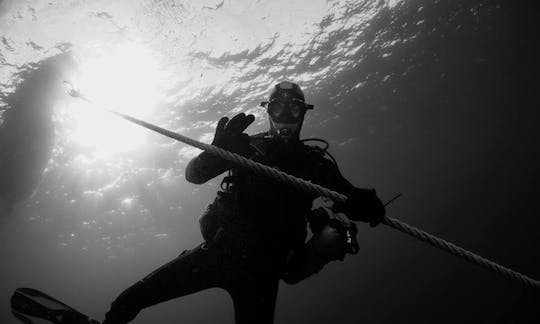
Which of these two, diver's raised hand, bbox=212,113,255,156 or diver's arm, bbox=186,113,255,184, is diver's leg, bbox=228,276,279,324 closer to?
diver's arm, bbox=186,113,255,184

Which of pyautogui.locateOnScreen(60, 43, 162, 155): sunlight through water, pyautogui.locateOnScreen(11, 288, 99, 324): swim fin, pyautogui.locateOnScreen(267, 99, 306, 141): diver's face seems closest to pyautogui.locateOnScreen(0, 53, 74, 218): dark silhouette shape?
pyautogui.locateOnScreen(60, 43, 162, 155): sunlight through water

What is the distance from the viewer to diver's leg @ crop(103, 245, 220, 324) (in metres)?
3.10

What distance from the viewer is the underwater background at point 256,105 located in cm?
1153

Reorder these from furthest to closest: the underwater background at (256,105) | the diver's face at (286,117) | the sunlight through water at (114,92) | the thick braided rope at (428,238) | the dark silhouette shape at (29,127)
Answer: the dark silhouette shape at (29,127) → the sunlight through water at (114,92) → the underwater background at (256,105) → the diver's face at (286,117) → the thick braided rope at (428,238)

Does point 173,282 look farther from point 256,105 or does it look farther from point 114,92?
point 256,105

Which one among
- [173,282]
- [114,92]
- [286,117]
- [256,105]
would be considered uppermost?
[114,92]

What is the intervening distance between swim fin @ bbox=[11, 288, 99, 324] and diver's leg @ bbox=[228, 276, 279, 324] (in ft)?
5.31

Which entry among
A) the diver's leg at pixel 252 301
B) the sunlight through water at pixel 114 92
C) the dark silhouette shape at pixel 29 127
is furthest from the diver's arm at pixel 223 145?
the dark silhouette shape at pixel 29 127

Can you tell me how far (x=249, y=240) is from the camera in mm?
3020

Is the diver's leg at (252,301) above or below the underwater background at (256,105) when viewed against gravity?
below

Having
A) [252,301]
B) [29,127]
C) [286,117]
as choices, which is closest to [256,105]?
[29,127]

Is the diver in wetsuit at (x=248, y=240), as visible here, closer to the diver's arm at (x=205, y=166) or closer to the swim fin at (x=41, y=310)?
the diver's arm at (x=205, y=166)

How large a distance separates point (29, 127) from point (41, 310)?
56.5 ft

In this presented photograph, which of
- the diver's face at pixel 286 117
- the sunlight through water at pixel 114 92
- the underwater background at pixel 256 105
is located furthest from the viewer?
the sunlight through water at pixel 114 92
